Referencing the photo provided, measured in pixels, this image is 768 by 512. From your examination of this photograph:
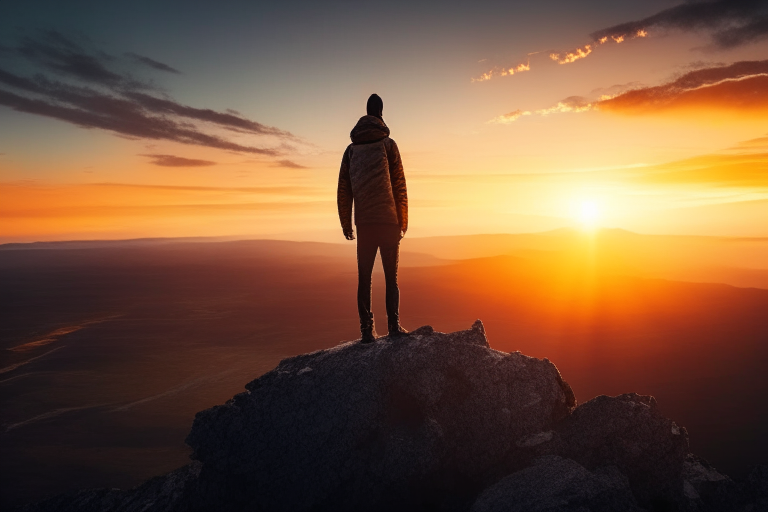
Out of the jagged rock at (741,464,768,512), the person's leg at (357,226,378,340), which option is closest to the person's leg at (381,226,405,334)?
the person's leg at (357,226,378,340)

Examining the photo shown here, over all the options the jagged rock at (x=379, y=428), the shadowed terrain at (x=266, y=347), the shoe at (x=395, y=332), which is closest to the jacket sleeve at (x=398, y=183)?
the shoe at (x=395, y=332)

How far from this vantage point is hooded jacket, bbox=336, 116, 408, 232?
5242 mm


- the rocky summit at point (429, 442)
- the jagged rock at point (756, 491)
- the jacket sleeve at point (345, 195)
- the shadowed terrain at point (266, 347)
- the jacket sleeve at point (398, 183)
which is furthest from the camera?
the shadowed terrain at point (266, 347)

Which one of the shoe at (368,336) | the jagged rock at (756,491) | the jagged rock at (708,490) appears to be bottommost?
the jagged rock at (708,490)

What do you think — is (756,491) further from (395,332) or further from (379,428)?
(395,332)

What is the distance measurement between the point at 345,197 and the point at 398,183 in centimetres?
75

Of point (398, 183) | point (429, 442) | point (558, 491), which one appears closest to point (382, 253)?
point (398, 183)

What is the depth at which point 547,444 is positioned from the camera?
5.09 meters

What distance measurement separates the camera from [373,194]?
5.29 meters

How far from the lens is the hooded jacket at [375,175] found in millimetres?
5242

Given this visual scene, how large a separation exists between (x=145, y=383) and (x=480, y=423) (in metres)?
27.9

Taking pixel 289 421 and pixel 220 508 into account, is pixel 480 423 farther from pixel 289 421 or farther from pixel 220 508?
pixel 220 508

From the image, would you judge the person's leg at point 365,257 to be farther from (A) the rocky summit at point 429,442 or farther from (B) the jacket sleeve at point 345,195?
(A) the rocky summit at point 429,442

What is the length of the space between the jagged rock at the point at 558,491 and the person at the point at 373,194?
246 cm
